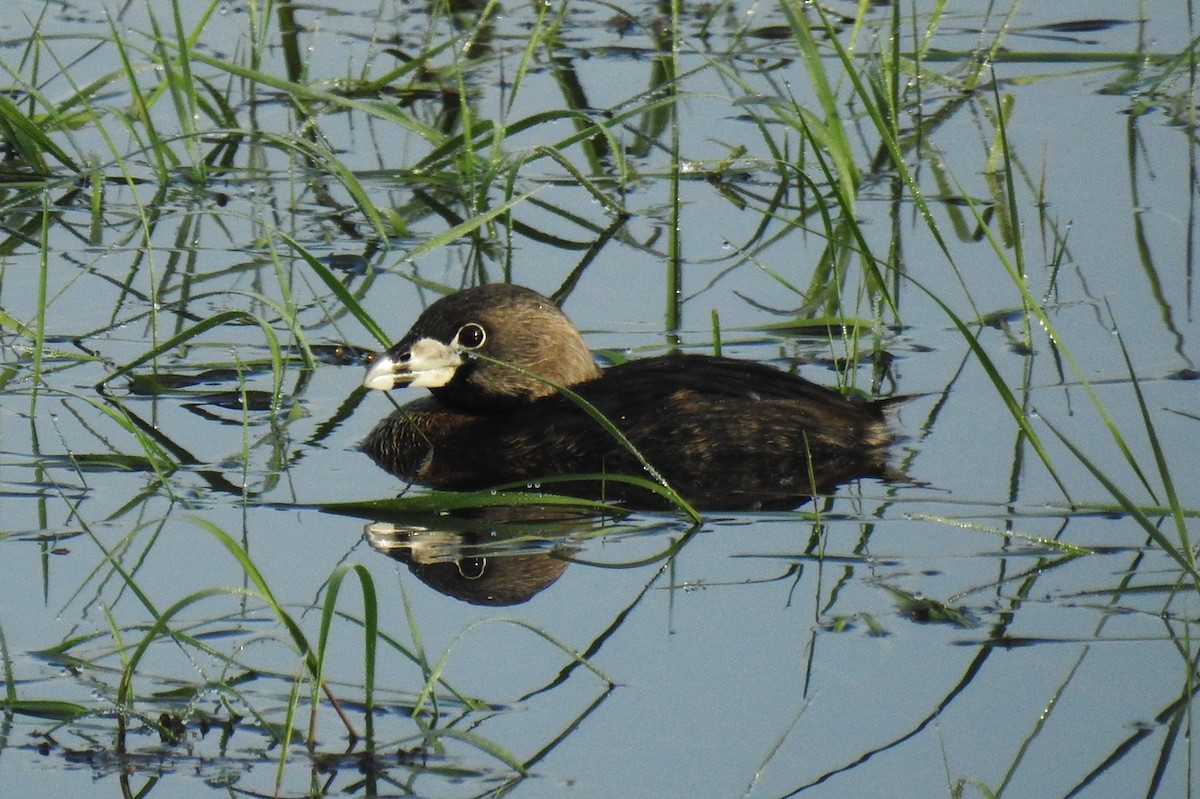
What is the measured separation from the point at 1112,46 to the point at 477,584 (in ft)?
19.7

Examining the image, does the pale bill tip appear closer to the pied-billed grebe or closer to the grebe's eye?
the pied-billed grebe

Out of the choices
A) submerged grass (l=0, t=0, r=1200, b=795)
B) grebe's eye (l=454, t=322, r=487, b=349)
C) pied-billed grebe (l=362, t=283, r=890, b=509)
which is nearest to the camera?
submerged grass (l=0, t=0, r=1200, b=795)

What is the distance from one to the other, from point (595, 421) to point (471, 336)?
596mm

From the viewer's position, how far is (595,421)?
265 inches

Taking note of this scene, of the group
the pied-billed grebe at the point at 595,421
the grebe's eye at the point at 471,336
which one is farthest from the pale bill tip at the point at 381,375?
the grebe's eye at the point at 471,336

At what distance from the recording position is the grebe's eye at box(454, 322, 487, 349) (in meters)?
7.06

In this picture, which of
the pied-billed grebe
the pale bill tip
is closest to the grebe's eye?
the pied-billed grebe

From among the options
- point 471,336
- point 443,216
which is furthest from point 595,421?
point 443,216

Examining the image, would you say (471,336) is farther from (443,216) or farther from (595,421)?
(443,216)

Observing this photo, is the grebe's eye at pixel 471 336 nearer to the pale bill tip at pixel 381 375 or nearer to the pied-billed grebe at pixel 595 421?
the pied-billed grebe at pixel 595 421

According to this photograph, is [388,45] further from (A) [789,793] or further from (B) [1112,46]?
(A) [789,793]

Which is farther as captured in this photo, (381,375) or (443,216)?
(443,216)

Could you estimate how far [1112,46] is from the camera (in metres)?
10.5

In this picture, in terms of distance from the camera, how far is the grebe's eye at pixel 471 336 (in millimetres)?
7059
